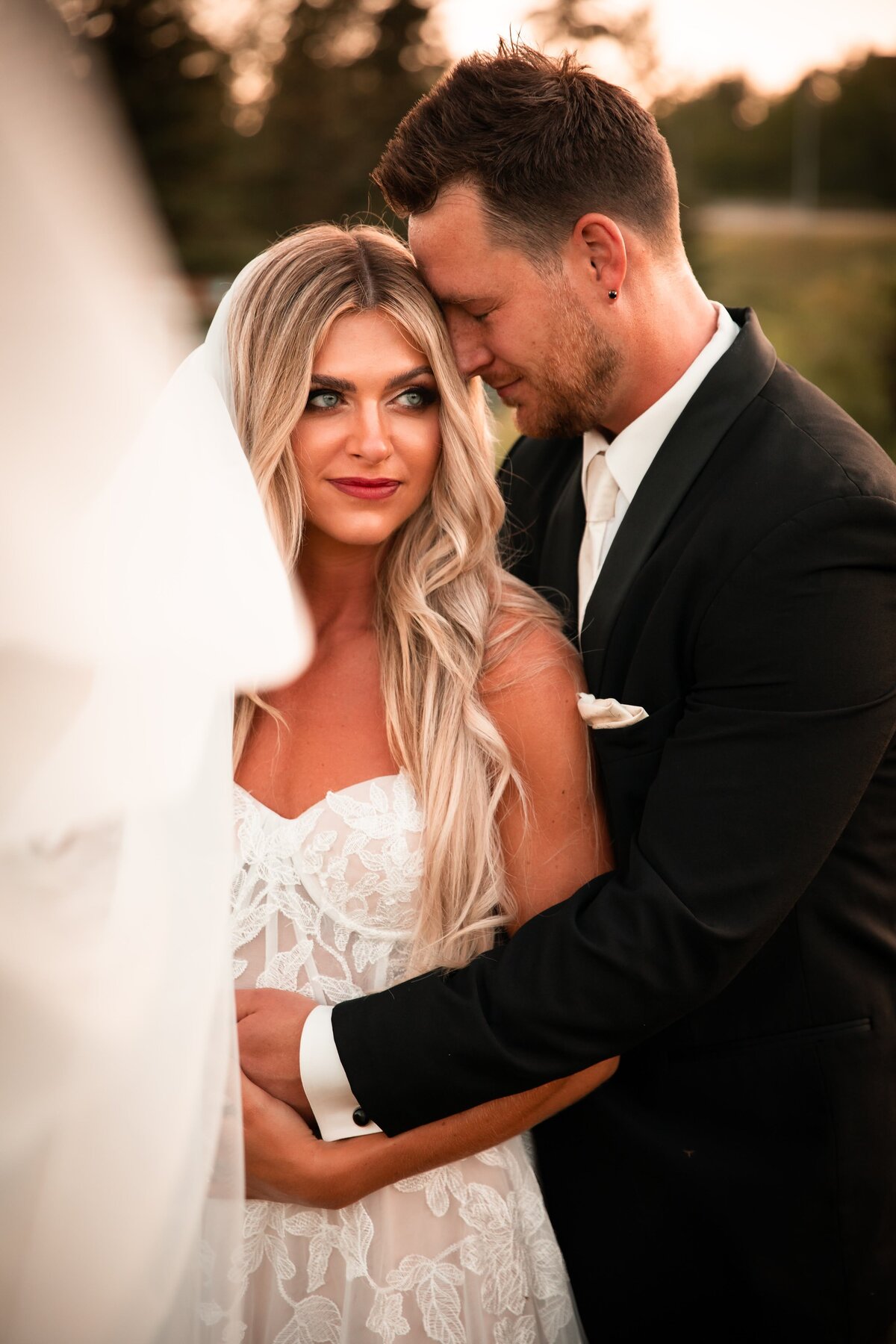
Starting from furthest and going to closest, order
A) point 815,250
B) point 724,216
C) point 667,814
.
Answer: point 724,216 < point 815,250 < point 667,814

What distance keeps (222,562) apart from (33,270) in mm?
564

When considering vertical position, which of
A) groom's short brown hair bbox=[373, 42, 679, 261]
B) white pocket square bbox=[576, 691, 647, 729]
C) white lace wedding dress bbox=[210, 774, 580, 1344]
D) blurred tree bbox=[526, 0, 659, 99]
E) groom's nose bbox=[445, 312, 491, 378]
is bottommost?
white lace wedding dress bbox=[210, 774, 580, 1344]

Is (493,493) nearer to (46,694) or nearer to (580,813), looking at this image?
(580,813)

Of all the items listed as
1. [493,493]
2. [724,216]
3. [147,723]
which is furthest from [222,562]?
[724,216]

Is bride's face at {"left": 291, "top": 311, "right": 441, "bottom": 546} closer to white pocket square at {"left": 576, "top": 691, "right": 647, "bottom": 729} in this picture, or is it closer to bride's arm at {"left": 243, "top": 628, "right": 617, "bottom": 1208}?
bride's arm at {"left": 243, "top": 628, "right": 617, "bottom": 1208}

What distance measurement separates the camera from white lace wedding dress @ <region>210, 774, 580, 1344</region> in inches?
78.5

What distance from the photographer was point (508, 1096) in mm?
2027

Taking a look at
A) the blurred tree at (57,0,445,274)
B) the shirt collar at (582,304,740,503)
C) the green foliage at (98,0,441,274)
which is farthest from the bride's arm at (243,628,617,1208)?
the green foliage at (98,0,441,274)

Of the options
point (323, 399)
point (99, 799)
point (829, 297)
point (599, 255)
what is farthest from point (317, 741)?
point (829, 297)

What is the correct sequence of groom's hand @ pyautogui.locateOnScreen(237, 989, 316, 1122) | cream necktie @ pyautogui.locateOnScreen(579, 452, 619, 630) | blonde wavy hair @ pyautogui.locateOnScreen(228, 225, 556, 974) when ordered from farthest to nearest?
cream necktie @ pyautogui.locateOnScreen(579, 452, 619, 630)
blonde wavy hair @ pyautogui.locateOnScreen(228, 225, 556, 974)
groom's hand @ pyautogui.locateOnScreen(237, 989, 316, 1122)

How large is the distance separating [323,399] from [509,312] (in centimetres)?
42

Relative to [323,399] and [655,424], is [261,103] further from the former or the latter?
[655,424]

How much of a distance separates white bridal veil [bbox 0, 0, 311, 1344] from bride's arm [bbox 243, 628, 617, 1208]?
0.69 ft

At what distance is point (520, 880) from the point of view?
2158 millimetres
